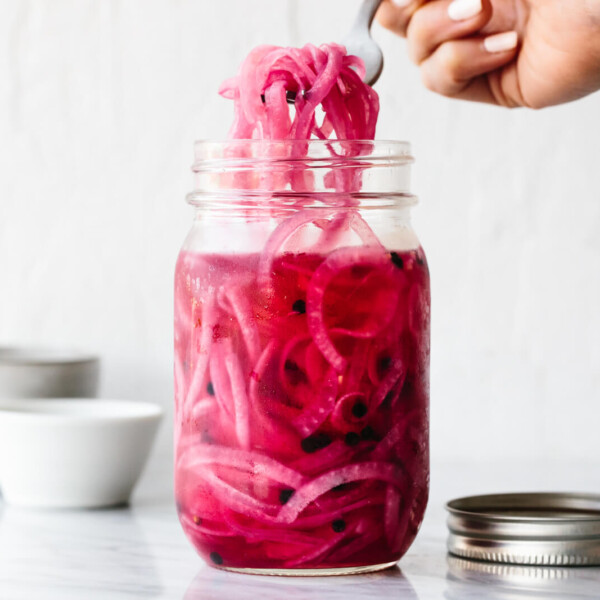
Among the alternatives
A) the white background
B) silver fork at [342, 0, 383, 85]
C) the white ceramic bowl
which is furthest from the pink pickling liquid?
the white background

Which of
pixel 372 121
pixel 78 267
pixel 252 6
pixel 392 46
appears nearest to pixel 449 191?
pixel 392 46

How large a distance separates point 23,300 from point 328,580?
911 mm

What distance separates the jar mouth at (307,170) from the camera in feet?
2.33

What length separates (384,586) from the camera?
2.32 ft

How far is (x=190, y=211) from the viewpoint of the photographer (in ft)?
4.75

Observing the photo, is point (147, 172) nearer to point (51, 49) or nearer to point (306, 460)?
point (51, 49)

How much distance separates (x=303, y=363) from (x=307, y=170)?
0.13 m

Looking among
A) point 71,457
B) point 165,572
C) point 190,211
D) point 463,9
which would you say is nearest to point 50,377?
point 71,457

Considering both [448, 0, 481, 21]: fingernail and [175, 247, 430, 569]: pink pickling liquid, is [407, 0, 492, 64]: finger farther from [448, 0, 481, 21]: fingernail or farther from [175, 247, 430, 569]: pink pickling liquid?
[175, 247, 430, 569]: pink pickling liquid

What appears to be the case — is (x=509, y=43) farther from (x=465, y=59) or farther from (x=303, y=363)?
(x=303, y=363)

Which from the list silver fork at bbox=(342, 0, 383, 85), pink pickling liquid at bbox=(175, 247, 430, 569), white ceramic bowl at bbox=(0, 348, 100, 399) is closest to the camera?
pink pickling liquid at bbox=(175, 247, 430, 569)

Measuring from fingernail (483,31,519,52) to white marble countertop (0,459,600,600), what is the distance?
1.45 feet

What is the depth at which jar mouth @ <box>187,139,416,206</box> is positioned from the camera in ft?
2.33

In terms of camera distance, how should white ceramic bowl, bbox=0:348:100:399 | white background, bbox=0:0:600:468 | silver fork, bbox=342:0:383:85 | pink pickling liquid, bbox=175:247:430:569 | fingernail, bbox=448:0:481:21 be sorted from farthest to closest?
white background, bbox=0:0:600:468
white ceramic bowl, bbox=0:348:100:399
fingernail, bbox=448:0:481:21
silver fork, bbox=342:0:383:85
pink pickling liquid, bbox=175:247:430:569
